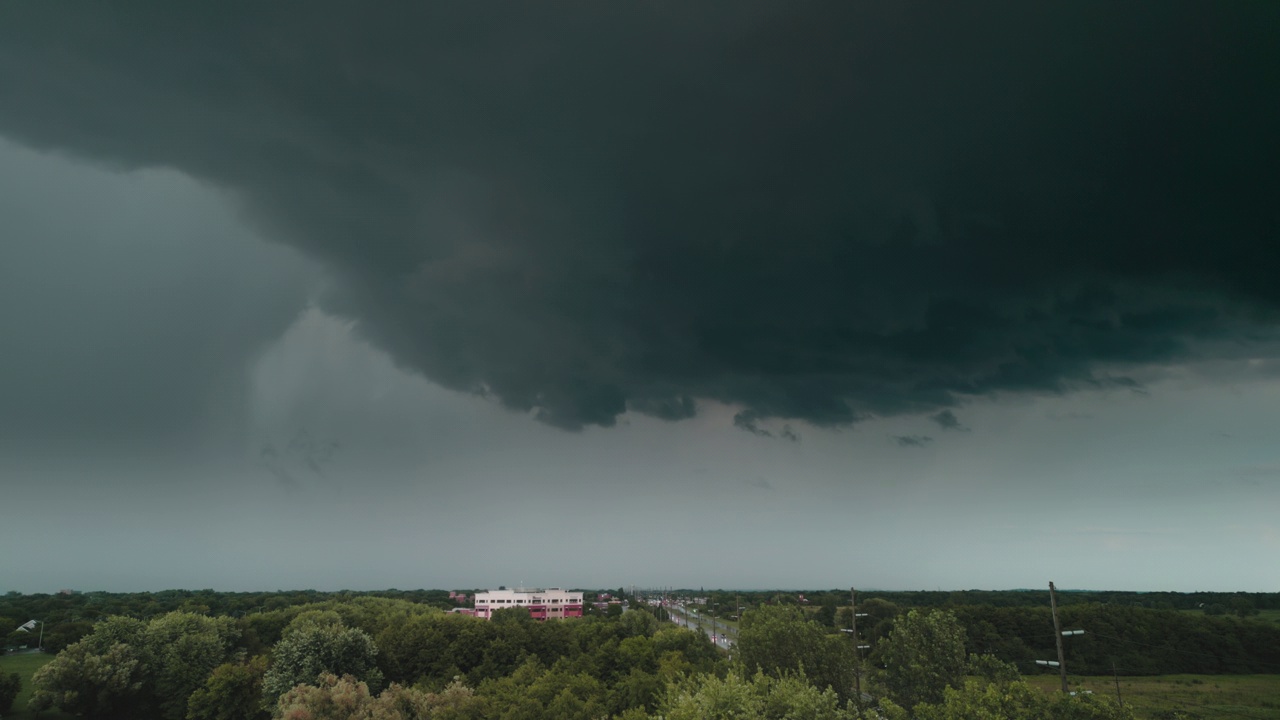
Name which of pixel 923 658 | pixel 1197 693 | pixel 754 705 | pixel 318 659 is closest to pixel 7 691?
pixel 318 659

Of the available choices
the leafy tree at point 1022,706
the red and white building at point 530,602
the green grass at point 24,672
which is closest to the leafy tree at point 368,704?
the leafy tree at point 1022,706

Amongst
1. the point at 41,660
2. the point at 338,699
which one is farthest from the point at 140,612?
the point at 338,699

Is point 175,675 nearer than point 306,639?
No

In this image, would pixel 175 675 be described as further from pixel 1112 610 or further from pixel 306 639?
pixel 1112 610

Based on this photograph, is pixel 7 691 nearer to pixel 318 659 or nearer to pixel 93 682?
pixel 93 682

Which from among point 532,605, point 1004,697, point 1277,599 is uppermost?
point 1004,697

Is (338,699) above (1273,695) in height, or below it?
above

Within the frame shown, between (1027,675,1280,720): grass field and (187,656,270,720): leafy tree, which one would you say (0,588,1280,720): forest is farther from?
(1027,675,1280,720): grass field
